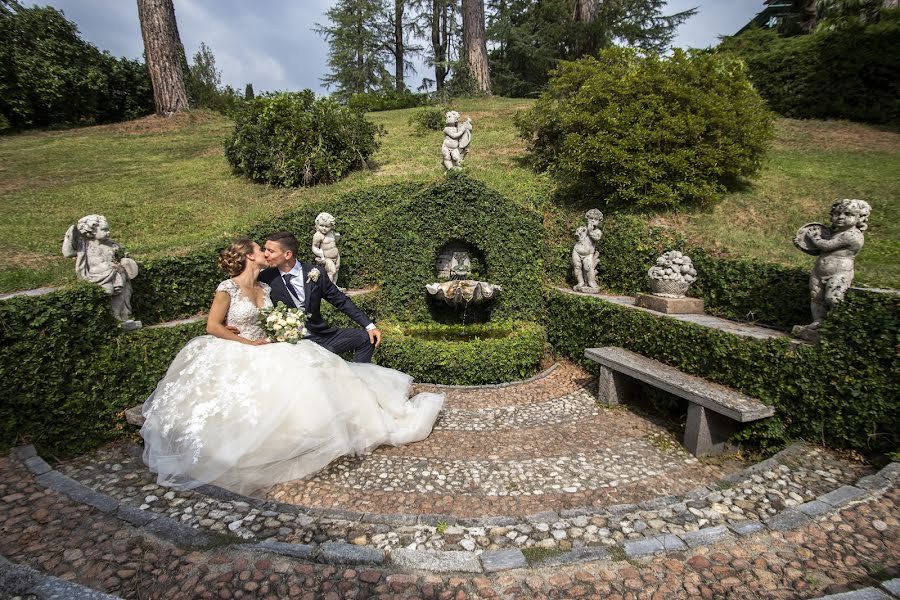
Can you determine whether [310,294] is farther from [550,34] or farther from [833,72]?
[550,34]

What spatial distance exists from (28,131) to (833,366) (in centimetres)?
2802

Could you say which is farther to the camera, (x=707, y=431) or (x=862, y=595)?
(x=707, y=431)

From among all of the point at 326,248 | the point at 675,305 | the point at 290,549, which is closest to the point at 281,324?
Answer: the point at 290,549

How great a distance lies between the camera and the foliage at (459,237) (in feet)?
29.5

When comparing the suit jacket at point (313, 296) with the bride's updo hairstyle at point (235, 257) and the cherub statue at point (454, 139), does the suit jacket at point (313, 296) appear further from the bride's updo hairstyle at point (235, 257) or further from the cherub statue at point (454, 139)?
the cherub statue at point (454, 139)

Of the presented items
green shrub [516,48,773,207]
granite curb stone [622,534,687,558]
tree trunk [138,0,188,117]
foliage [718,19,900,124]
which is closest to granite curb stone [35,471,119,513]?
granite curb stone [622,534,687,558]

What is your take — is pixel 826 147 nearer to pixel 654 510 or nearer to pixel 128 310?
pixel 654 510

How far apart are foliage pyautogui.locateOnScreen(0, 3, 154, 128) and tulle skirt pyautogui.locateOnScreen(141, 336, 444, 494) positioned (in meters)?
22.8

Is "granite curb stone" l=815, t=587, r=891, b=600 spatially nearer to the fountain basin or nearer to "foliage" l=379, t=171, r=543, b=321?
the fountain basin

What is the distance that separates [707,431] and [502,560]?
3.05 m

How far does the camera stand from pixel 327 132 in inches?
536

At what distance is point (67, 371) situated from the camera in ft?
15.4

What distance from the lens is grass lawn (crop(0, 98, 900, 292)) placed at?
883 cm

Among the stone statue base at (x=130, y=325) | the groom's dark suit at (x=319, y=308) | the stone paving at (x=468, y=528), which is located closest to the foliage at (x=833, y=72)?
the stone paving at (x=468, y=528)
